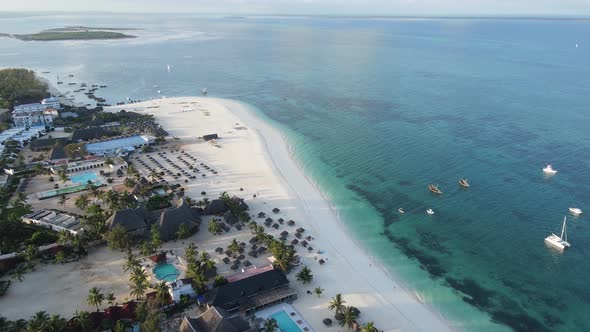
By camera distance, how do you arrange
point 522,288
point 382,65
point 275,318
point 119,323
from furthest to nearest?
point 382,65 < point 522,288 < point 275,318 < point 119,323

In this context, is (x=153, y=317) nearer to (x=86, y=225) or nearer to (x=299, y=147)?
(x=86, y=225)

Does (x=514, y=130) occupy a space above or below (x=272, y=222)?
above

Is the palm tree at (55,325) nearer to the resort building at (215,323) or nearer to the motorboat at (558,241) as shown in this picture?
the resort building at (215,323)

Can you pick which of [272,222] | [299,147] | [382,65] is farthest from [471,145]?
[382,65]

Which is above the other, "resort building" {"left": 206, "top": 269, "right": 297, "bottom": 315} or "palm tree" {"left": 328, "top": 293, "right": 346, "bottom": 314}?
"palm tree" {"left": 328, "top": 293, "right": 346, "bottom": 314}

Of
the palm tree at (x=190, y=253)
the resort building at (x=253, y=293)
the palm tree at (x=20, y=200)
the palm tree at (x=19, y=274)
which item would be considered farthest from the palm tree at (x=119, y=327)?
the palm tree at (x=20, y=200)

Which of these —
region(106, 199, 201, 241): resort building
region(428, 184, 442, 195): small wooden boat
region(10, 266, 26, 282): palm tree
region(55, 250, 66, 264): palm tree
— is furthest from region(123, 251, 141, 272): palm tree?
region(428, 184, 442, 195): small wooden boat

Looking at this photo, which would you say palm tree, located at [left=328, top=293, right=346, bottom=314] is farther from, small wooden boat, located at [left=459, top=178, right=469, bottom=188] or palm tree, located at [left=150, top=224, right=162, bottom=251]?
small wooden boat, located at [left=459, top=178, right=469, bottom=188]
